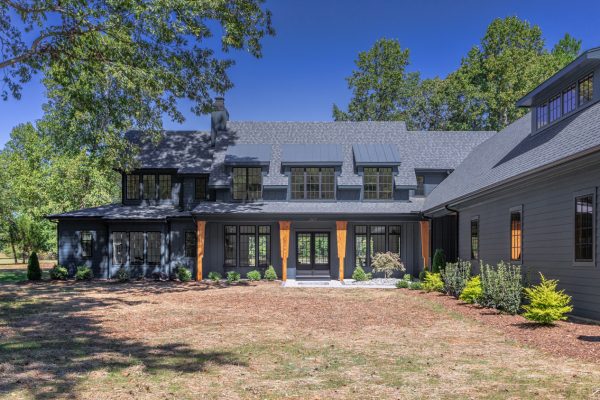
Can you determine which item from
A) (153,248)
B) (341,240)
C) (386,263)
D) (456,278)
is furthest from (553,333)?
(153,248)

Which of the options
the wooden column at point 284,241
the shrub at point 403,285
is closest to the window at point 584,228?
the shrub at point 403,285

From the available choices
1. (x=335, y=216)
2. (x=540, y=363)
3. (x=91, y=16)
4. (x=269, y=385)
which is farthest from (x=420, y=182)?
(x=269, y=385)

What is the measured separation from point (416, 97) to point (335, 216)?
84.4 feet

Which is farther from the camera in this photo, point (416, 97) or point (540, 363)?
point (416, 97)

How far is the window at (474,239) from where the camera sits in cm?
1844

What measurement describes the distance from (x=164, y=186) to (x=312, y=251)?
8.62 meters

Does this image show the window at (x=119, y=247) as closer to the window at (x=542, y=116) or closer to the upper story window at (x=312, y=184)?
the upper story window at (x=312, y=184)

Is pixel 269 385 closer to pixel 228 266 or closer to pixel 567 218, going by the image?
pixel 567 218

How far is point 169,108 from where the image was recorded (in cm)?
2364

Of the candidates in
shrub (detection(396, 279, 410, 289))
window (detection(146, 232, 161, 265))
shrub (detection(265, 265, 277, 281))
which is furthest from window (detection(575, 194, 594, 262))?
window (detection(146, 232, 161, 265))

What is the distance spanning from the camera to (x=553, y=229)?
507 inches

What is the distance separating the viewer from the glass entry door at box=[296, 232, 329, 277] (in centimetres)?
2552

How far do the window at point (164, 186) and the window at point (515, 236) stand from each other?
17.7 metres

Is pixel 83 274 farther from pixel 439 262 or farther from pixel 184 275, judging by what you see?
pixel 439 262
